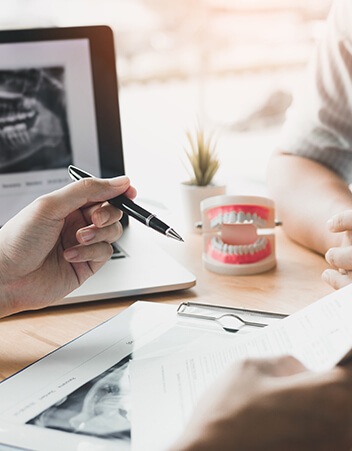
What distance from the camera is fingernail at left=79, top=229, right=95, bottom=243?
2.87ft

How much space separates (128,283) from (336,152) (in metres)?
0.56

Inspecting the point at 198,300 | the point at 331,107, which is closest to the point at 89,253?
the point at 198,300

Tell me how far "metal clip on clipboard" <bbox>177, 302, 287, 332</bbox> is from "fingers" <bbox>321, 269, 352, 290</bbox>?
5.0 inches

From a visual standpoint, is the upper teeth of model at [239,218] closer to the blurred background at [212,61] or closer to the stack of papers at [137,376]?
the stack of papers at [137,376]

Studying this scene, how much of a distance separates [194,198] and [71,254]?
0.42 metres

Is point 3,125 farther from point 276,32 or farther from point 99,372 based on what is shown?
point 276,32

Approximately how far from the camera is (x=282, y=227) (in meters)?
1.24

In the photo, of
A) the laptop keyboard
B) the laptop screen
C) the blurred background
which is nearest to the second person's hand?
the laptop keyboard

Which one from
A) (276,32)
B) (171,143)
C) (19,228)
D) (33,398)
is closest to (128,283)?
(19,228)

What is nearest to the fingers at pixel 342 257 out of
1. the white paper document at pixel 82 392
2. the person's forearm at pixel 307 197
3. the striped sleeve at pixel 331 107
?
the person's forearm at pixel 307 197

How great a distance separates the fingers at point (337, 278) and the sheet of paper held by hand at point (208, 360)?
17 cm

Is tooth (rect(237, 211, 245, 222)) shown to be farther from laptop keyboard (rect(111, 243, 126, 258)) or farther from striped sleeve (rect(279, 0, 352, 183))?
striped sleeve (rect(279, 0, 352, 183))

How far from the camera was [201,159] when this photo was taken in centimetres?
126

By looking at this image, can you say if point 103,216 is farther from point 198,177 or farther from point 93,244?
point 198,177
